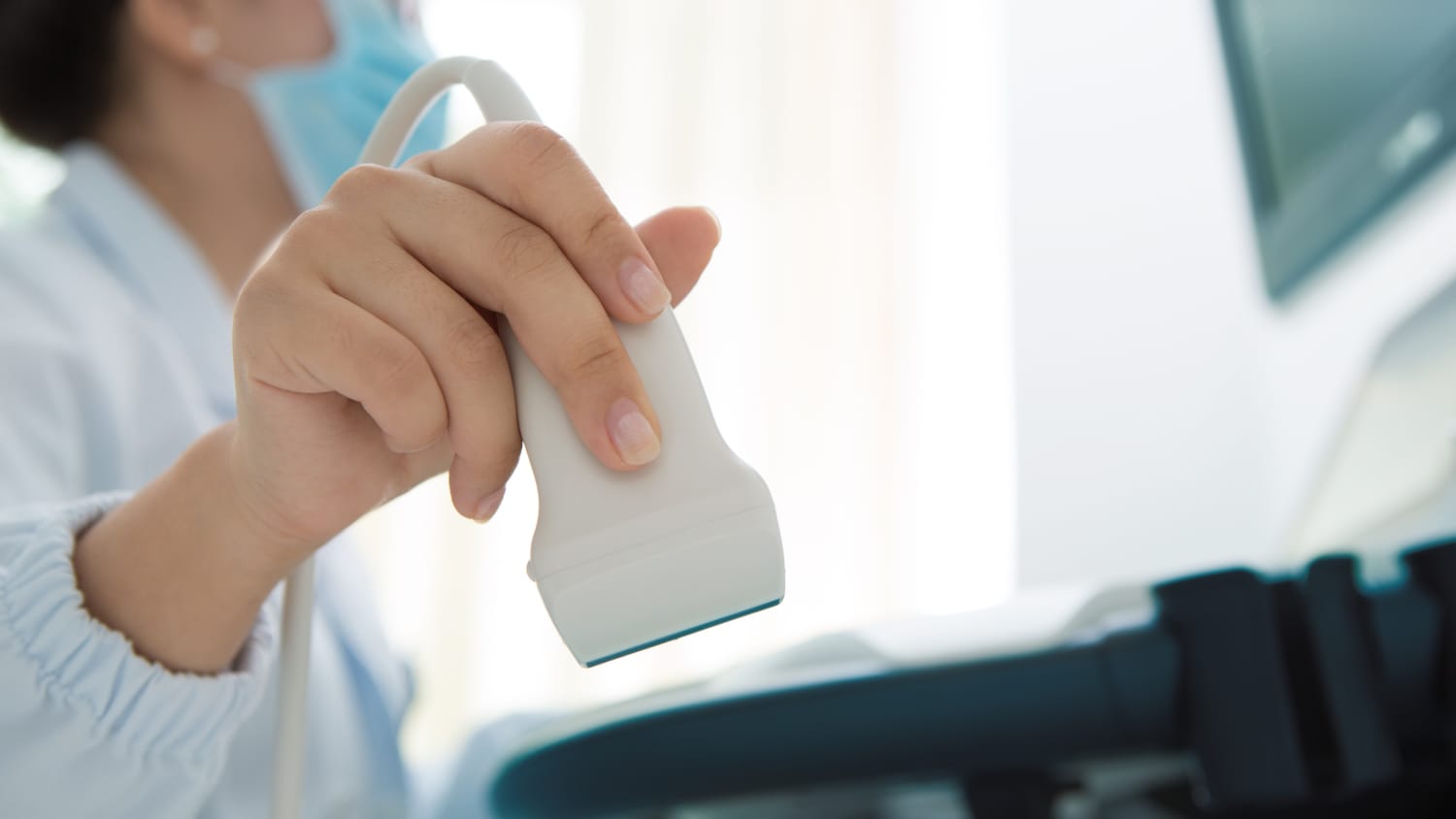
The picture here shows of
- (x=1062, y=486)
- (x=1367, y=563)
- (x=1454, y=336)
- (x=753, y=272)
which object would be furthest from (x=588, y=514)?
(x=753, y=272)

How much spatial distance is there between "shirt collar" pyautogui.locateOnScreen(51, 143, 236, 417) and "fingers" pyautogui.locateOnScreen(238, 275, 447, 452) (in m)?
0.47

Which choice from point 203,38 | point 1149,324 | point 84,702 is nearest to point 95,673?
point 84,702

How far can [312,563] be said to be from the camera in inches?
13.8

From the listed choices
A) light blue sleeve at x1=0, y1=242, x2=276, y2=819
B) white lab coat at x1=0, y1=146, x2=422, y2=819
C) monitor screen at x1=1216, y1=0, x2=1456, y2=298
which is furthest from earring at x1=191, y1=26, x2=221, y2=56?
monitor screen at x1=1216, y1=0, x2=1456, y2=298

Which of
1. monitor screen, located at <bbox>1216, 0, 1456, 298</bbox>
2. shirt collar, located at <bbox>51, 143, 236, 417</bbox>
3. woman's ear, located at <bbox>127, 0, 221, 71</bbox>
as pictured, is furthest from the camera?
woman's ear, located at <bbox>127, 0, 221, 71</bbox>

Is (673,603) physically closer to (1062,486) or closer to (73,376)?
(73,376)

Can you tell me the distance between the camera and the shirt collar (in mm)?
712

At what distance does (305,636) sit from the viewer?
13.5 inches

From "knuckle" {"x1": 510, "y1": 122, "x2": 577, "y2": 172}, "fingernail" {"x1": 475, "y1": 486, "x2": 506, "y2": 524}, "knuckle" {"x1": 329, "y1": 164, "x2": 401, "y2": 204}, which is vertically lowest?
"fingernail" {"x1": 475, "y1": 486, "x2": 506, "y2": 524}

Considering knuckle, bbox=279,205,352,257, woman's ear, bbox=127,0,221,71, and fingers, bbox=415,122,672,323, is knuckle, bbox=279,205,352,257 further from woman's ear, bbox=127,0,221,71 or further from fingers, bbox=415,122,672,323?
woman's ear, bbox=127,0,221,71

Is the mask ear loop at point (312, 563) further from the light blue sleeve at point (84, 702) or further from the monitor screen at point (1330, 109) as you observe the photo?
the monitor screen at point (1330, 109)

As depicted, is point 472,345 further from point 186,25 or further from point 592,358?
point 186,25

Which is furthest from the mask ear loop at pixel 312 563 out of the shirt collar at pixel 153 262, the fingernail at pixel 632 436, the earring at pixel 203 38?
the earring at pixel 203 38

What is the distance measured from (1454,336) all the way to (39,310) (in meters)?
0.76
